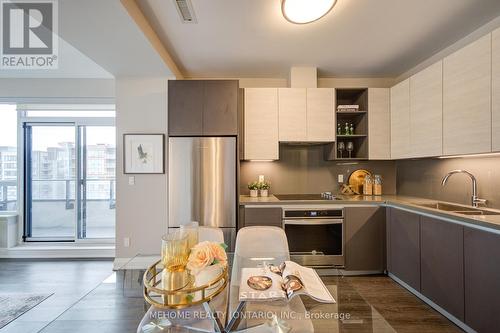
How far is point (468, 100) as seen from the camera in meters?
1.95

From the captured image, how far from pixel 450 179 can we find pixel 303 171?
1671mm

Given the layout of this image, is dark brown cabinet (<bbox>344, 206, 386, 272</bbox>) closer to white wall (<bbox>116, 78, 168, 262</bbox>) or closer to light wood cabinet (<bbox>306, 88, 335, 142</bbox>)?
light wood cabinet (<bbox>306, 88, 335, 142</bbox>)

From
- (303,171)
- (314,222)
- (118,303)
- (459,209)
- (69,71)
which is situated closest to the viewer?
(118,303)

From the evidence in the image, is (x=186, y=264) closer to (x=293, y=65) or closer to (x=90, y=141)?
(x=293, y=65)

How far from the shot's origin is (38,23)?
2.06 m

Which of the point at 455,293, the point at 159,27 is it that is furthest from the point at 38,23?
the point at 455,293

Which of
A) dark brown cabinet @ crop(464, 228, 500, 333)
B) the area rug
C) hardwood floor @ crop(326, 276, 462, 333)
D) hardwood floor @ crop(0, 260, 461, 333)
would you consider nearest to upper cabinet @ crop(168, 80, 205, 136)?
hardwood floor @ crop(0, 260, 461, 333)

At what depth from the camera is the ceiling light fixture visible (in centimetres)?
152

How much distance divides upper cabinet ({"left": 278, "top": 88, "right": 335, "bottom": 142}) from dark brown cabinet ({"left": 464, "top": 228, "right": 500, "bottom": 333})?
5.86ft

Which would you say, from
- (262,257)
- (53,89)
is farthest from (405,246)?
(53,89)

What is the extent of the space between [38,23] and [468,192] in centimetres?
437

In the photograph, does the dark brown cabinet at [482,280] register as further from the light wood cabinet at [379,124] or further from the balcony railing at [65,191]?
the balcony railing at [65,191]

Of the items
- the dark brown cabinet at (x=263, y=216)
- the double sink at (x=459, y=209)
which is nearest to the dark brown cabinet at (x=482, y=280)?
the double sink at (x=459, y=209)

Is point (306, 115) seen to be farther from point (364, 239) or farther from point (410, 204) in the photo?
point (364, 239)
